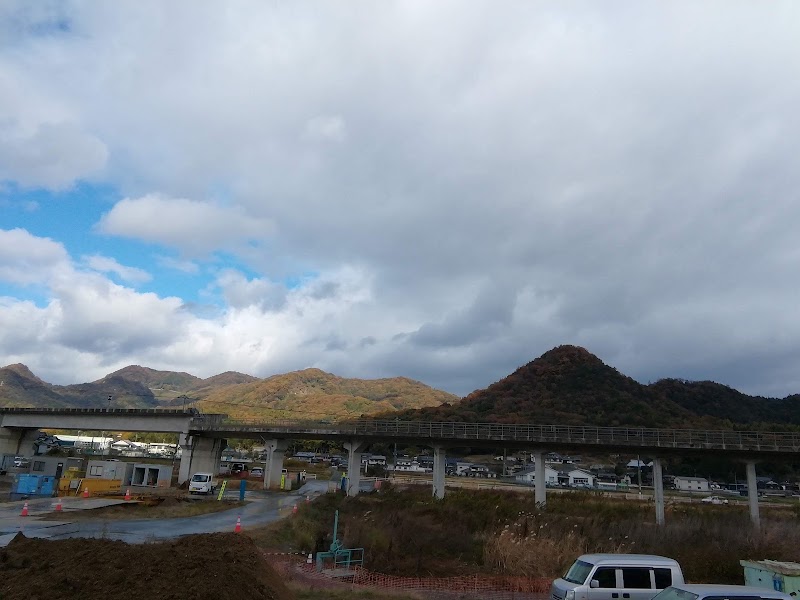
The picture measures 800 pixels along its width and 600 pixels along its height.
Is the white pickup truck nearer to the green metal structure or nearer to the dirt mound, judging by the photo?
the green metal structure

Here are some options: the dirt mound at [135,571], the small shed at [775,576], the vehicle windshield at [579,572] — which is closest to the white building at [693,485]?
the small shed at [775,576]

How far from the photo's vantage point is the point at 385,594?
1617 cm

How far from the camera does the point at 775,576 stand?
1452 cm

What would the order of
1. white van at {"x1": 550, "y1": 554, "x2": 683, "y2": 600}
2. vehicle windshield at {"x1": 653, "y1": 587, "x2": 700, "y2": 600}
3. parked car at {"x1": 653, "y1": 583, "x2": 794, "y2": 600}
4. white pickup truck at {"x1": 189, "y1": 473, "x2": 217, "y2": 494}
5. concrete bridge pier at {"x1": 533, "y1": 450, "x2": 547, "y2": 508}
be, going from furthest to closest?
concrete bridge pier at {"x1": 533, "y1": 450, "x2": 547, "y2": 508}
white pickup truck at {"x1": 189, "y1": 473, "x2": 217, "y2": 494}
white van at {"x1": 550, "y1": 554, "x2": 683, "y2": 600}
vehicle windshield at {"x1": 653, "y1": 587, "x2": 700, "y2": 600}
parked car at {"x1": 653, "y1": 583, "x2": 794, "y2": 600}

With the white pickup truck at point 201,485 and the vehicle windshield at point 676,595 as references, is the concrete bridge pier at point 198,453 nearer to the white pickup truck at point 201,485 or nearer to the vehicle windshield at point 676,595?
the white pickup truck at point 201,485

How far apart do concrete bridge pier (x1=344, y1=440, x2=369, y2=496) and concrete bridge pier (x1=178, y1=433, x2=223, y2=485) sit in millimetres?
17982

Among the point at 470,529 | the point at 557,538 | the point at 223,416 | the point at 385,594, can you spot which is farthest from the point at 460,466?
the point at 385,594

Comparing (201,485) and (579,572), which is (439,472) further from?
(579,572)

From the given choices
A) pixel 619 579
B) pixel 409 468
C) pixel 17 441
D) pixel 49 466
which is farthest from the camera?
pixel 409 468

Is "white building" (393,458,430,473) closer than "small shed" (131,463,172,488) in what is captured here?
No

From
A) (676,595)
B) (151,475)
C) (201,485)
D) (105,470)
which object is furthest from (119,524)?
(151,475)

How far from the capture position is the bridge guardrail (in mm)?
42781

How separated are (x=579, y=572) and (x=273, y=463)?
5156 cm

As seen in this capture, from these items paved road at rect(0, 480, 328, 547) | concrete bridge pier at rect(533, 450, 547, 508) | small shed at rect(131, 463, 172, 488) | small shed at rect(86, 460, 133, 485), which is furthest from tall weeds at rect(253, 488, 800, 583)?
small shed at rect(131, 463, 172, 488)
